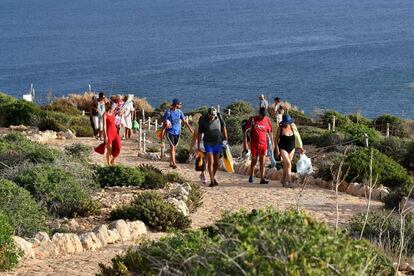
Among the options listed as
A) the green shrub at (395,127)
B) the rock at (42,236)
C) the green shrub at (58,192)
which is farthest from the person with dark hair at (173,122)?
the green shrub at (395,127)

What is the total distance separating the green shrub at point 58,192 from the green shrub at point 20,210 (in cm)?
92

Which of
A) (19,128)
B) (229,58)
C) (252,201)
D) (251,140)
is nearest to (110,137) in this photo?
(251,140)

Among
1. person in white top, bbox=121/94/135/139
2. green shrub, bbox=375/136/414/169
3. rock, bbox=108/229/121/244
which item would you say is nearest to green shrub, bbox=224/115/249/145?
person in white top, bbox=121/94/135/139

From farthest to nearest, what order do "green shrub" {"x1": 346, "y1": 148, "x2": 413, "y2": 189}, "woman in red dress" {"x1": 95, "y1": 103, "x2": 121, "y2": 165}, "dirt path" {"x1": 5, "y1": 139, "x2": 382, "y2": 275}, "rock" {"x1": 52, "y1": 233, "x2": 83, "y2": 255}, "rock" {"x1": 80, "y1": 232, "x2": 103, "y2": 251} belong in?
1. "woman in red dress" {"x1": 95, "y1": 103, "x2": 121, "y2": 165}
2. "green shrub" {"x1": 346, "y1": 148, "x2": 413, "y2": 189}
3. "dirt path" {"x1": 5, "y1": 139, "x2": 382, "y2": 275}
4. "rock" {"x1": 80, "y1": 232, "x2": 103, "y2": 251}
5. "rock" {"x1": 52, "y1": 233, "x2": 83, "y2": 255}

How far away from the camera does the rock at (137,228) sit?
1054 centimetres

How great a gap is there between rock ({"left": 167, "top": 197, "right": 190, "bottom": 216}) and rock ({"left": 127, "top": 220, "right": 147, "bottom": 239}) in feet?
3.73

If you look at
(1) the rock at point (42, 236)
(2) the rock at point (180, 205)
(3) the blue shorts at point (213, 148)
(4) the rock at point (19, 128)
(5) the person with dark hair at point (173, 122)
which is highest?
(5) the person with dark hair at point (173, 122)

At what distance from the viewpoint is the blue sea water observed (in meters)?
63.3

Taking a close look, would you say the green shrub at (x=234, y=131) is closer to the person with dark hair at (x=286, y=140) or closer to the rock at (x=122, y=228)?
the person with dark hair at (x=286, y=140)

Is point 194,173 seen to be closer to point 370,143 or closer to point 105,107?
point 105,107

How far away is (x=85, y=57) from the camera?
297ft

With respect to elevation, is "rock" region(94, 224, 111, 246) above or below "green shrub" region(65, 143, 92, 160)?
below

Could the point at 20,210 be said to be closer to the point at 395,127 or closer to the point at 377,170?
the point at 377,170

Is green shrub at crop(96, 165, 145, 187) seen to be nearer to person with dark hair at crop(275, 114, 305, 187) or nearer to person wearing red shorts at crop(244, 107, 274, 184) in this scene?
person wearing red shorts at crop(244, 107, 274, 184)
